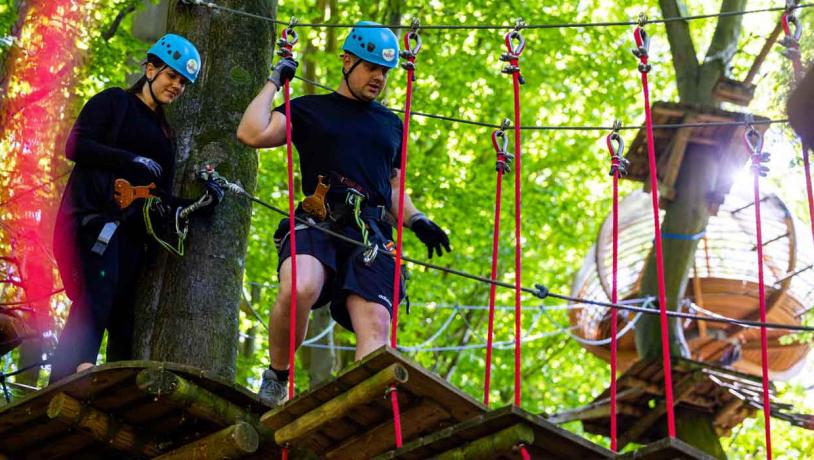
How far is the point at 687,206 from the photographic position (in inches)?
507

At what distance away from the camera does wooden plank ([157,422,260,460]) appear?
17.1 ft

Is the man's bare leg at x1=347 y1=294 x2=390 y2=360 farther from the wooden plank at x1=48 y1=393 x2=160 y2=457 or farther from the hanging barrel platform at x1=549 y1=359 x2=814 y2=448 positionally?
the hanging barrel platform at x1=549 y1=359 x2=814 y2=448

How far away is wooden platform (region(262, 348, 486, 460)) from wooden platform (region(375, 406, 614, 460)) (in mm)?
122

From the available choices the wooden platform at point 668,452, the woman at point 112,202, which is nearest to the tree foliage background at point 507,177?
the woman at point 112,202

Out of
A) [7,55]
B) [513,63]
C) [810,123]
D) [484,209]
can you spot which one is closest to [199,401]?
[513,63]

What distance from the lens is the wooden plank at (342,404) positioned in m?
4.62

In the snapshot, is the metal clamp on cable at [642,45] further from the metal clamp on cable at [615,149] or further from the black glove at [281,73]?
the black glove at [281,73]

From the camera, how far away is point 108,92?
5836mm

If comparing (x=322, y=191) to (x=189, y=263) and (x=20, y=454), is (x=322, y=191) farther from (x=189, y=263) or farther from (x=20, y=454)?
(x=20, y=454)

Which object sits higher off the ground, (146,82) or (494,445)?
(146,82)

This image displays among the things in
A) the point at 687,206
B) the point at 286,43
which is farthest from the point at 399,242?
the point at 687,206

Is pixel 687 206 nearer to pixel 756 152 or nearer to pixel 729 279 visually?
pixel 729 279

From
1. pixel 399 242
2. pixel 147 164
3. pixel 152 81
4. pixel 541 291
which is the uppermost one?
pixel 152 81

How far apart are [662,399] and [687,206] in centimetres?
183
